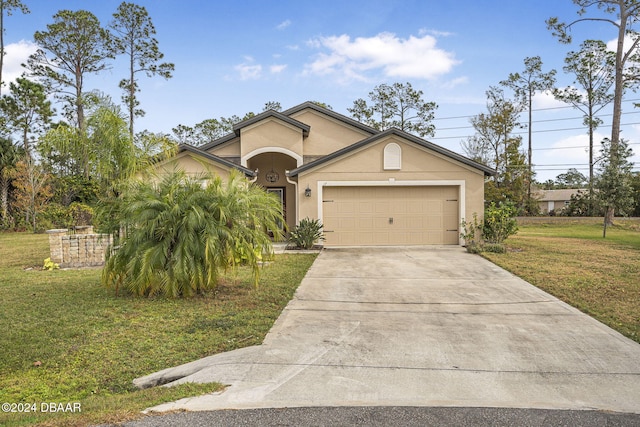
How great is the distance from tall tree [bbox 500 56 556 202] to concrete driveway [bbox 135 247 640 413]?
1217 inches

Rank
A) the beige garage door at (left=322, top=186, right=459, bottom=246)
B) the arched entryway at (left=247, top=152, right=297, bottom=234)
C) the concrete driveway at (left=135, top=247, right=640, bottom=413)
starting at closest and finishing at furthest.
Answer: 1. the concrete driveway at (left=135, top=247, right=640, bottom=413)
2. the beige garage door at (left=322, top=186, right=459, bottom=246)
3. the arched entryway at (left=247, top=152, right=297, bottom=234)

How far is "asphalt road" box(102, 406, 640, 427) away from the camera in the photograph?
3092mm

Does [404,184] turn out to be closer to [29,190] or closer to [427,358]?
[427,358]

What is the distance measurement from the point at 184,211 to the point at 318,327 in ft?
9.80

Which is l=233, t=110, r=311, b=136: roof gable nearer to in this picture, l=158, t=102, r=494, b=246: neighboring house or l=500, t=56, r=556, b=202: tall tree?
l=158, t=102, r=494, b=246: neighboring house

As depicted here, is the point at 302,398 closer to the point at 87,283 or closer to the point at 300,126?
the point at 87,283

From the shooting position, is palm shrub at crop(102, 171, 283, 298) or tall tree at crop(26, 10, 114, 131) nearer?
palm shrub at crop(102, 171, 283, 298)

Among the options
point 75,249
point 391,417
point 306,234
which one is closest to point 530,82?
point 306,234

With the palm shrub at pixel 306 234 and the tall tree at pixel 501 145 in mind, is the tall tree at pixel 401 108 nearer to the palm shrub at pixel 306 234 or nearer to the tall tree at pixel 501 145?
the tall tree at pixel 501 145

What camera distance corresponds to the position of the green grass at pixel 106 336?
12.1ft

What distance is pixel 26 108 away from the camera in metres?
28.9

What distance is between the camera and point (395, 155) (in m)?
14.1

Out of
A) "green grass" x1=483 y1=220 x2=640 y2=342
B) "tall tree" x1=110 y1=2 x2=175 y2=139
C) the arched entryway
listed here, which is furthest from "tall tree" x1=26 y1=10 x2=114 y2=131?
"green grass" x1=483 y1=220 x2=640 y2=342

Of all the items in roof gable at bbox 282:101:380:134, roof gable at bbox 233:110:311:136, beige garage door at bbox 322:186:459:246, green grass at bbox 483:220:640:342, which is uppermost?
roof gable at bbox 282:101:380:134
